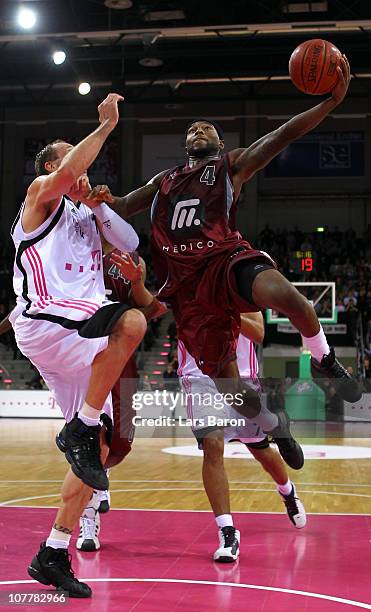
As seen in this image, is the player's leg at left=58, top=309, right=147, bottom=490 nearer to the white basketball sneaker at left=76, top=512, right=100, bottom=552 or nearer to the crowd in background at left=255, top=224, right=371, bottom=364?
the white basketball sneaker at left=76, top=512, right=100, bottom=552

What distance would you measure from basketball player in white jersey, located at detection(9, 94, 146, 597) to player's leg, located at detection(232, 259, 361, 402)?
27.7 inches

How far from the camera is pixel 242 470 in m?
10.1

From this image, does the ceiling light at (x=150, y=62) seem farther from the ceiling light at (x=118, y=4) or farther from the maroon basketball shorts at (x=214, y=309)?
the maroon basketball shorts at (x=214, y=309)

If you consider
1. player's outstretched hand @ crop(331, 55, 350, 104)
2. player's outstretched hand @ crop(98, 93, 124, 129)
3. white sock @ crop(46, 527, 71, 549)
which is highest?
player's outstretched hand @ crop(331, 55, 350, 104)

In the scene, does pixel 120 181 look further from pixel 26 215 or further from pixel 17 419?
pixel 26 215

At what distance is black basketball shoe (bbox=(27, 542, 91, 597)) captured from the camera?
13.0 ft

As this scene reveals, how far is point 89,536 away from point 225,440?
4.19 feet

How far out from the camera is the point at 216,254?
16.1 ft

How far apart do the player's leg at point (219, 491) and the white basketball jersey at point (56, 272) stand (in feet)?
5.02

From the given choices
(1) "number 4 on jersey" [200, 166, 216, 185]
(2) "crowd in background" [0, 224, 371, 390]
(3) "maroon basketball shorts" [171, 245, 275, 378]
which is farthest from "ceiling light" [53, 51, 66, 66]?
(3) "maroon basketball shorts" [171, 245, 275, 378]

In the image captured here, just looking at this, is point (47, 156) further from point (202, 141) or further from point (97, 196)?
point (202, 141)

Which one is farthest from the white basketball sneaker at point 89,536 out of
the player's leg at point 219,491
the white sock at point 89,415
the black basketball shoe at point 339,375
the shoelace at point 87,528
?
the black basketball shoe at point 339,375

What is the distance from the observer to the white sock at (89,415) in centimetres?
404

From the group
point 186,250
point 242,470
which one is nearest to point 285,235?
point 242,470
